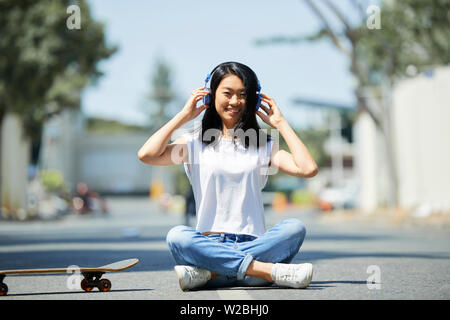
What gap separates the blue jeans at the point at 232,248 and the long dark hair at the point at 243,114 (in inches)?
24.4

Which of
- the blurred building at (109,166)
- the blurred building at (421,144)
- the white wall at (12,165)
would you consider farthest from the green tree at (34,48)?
the blurred building at (109,166)

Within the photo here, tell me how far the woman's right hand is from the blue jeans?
757 mm

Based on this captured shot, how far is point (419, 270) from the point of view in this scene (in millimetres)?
7180

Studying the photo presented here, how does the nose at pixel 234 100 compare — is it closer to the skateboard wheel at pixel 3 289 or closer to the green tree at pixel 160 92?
the skateboard wheel at pixel 3 289

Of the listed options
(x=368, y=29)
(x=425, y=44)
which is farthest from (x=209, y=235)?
(x=425, y=44)

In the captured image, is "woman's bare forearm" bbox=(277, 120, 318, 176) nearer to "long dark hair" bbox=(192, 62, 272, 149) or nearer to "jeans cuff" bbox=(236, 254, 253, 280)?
"long dark hair" bbox=(192, 62, 272, 149)

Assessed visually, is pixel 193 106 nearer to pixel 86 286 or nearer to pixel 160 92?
pixel 86 286

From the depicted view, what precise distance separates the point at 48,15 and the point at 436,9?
1300 centimetres

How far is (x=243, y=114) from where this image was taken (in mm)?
5301

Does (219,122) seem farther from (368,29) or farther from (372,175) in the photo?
(372,175)

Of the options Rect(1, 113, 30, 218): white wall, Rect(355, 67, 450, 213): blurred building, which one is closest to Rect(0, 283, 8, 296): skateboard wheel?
Rect(355, 67, 450, 213): blurred building

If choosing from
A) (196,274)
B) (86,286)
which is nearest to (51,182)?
(86,286)

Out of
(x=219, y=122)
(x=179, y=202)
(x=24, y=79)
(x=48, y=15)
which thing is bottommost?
(x=179, y=202)

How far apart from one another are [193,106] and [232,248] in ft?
3.24
